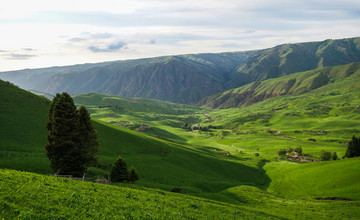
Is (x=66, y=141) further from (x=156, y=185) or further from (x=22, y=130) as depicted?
(x=22, y=130)

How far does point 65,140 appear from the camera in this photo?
152 ft

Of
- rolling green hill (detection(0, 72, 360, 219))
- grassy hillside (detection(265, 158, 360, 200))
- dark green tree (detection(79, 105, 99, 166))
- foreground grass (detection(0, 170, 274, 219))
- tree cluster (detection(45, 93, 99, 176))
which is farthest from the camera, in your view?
grassy hillside (detection(265, 158, 360, 200))

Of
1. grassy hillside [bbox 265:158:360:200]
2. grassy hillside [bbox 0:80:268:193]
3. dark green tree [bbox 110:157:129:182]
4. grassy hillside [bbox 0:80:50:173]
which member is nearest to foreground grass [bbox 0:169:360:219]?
dark green tree [bbox 110:157:129:182]

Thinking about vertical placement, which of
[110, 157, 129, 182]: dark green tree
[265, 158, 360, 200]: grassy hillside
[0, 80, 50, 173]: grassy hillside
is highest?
[0, 80, 50, 173]: grassy hillside

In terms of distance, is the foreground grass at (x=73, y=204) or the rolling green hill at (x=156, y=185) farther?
the rolling green hill at (x=156, y=185)

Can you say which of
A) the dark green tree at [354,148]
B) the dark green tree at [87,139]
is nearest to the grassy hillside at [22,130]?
the dark green tree at [87,139]

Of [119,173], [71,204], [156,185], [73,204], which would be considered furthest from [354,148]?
[71,204]

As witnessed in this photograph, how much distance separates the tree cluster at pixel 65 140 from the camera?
46.0 m

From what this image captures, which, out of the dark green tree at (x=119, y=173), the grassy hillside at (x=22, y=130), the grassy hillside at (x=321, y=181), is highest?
the grassy hillside at (x=22, y=130)

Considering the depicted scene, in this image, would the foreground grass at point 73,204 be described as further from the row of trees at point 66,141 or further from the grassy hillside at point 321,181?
the grassy hillside at point 321,181

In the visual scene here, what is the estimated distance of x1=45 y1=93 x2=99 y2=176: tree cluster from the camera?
1811 inches

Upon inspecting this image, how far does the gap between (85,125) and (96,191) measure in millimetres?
29952

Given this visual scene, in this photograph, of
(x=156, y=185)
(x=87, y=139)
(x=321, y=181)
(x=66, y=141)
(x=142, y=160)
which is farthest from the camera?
(x=142, y=160)

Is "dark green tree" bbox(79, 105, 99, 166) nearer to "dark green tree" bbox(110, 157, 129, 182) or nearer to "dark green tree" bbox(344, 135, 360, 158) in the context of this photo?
"dark green tree" bbox(110, 157, 129, 182)
